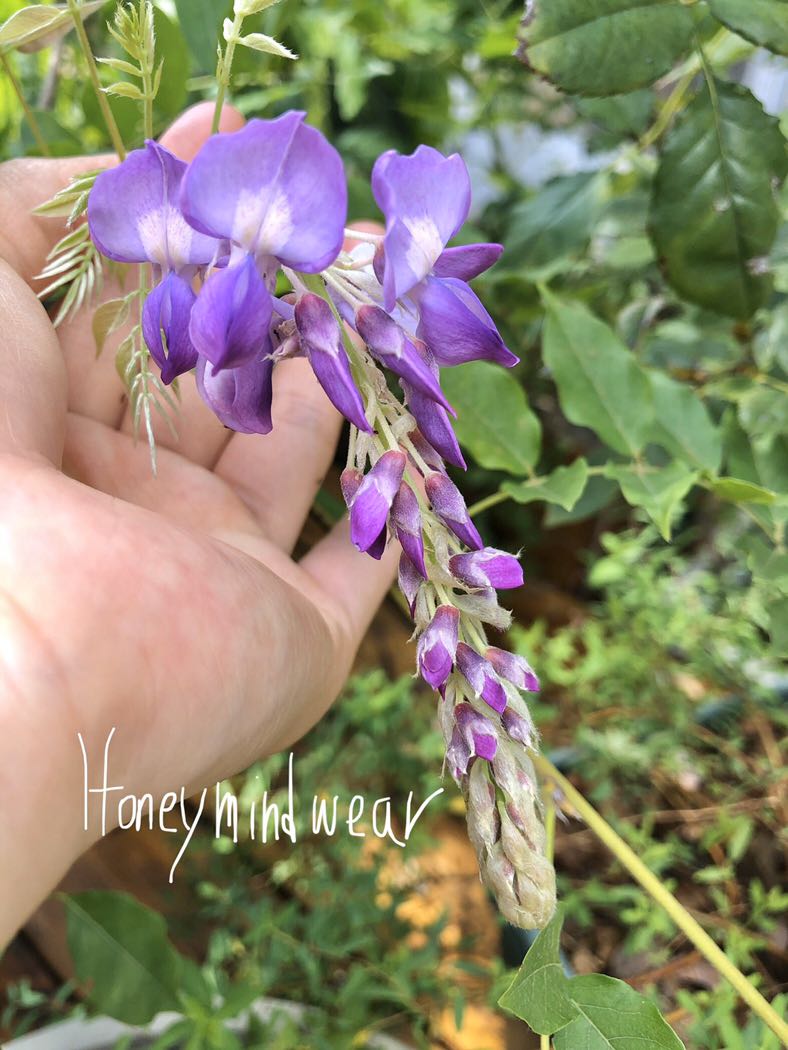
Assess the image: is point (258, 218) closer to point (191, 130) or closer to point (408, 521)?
point (408, 521)

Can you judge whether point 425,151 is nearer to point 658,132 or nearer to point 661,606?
point 658,132

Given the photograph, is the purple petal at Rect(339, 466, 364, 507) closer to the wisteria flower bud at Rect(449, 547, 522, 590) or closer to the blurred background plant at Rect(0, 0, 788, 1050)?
the wisteria flower bud at Rect(449, 547, 522, 590)

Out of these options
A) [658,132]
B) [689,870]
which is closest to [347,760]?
[689,870]

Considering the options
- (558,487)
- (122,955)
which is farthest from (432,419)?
(122,955)

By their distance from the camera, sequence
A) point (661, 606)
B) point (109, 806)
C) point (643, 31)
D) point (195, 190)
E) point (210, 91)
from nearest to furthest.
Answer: point (195, 190), point (109, 806), point (643, 31), point (210, 91), point (661, 606)

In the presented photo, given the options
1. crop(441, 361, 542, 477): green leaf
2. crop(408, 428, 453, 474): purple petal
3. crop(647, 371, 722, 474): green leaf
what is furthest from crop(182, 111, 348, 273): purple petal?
crop(647, 371, 722, 474): green leaf

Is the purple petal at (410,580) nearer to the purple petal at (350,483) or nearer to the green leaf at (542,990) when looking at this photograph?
the purple petal at (350,483)
